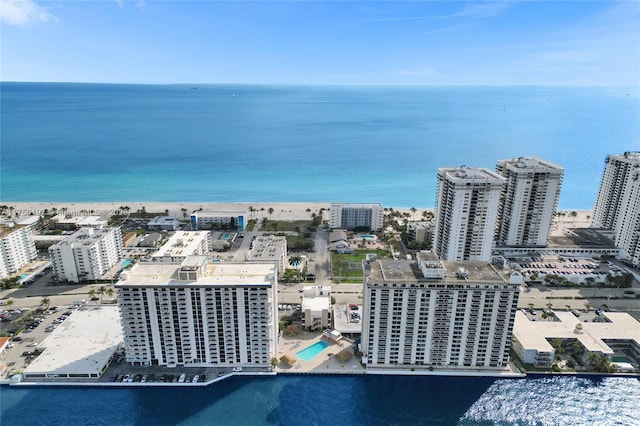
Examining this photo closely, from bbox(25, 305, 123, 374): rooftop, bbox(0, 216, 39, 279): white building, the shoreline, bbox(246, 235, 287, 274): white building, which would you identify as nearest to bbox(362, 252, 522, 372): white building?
bbox(246, 235, 287, 274): white building

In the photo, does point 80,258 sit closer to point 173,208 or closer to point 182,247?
point 182,247

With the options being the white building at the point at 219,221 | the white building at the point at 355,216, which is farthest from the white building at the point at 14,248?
the white building at the point at 355,216

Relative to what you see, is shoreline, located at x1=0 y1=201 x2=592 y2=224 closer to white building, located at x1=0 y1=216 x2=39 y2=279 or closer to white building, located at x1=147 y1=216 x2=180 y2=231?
white building, located at x1=147 y1=216 x2=180 y2=231

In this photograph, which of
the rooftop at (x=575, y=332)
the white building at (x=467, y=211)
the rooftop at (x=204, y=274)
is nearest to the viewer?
the rooftop at (x=204, y=274)

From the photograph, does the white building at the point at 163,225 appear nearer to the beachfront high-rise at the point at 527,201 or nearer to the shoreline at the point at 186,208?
the shoreline at the point at 186,208

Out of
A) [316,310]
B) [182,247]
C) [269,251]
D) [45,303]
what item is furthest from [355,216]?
[45,303]

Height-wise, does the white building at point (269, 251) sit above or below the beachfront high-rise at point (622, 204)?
below
